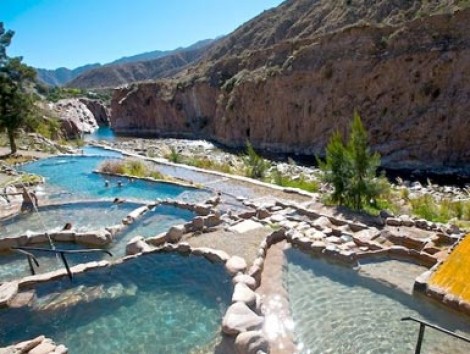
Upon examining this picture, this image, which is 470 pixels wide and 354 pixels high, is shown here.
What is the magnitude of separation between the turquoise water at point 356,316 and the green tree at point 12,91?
18.8 metres

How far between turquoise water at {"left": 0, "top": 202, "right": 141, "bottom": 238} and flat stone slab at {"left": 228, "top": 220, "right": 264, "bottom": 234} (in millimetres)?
3487

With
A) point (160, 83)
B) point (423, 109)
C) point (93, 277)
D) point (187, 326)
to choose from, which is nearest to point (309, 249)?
point (187, 326)

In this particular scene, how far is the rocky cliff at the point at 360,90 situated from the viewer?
20.8m

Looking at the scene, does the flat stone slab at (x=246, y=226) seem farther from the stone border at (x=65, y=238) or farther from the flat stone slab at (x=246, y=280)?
the stone border at (x=65, y=238)

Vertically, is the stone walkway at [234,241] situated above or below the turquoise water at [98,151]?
above

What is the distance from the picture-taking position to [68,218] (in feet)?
35.5

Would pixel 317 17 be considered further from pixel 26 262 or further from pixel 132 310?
pixel 132 310

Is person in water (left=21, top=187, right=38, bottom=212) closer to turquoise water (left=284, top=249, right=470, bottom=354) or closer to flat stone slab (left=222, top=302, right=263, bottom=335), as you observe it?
turquoise water (left=284, top=249, right=470, bottom=354)

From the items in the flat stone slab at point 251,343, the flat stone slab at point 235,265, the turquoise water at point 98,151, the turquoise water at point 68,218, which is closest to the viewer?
the flat stone slab at point 251,343

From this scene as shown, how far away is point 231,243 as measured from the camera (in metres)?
7.60

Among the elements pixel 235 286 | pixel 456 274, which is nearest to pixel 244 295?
pixel 235 286

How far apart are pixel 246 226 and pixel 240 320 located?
12.5 feet

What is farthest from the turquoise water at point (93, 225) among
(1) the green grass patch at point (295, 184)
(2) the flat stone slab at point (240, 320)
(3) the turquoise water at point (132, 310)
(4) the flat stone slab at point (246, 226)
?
(1) the green grass patch at point (295, 184)

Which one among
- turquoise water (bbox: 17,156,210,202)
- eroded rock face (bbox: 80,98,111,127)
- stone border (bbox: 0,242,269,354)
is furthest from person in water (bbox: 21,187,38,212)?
eroded rock face (bbox: 80,98,111,127)
